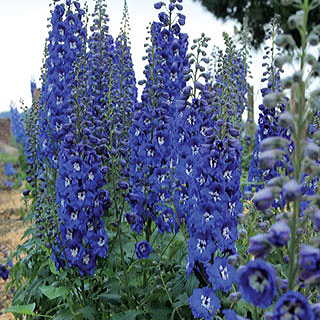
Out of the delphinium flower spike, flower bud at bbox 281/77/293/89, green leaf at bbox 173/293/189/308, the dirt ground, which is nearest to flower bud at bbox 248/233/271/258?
the delphinium flower spike

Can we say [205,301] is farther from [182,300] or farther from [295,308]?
[295,308]

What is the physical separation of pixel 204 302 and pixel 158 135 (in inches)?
58.5

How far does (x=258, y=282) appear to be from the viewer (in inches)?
81.3

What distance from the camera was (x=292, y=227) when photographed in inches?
83.2

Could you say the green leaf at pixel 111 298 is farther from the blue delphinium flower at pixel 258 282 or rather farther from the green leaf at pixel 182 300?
the blue delphinium flower at pixel 258 282

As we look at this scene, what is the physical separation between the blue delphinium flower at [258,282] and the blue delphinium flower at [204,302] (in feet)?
4.66

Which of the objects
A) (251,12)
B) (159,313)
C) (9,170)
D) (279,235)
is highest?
(251,12)

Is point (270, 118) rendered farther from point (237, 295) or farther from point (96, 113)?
point (237, 295)

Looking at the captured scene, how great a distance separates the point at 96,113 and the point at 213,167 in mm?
2087

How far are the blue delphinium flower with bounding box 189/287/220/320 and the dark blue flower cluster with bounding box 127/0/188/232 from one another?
2.78 feet

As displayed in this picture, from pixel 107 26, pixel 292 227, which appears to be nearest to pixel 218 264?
pixel 292 227

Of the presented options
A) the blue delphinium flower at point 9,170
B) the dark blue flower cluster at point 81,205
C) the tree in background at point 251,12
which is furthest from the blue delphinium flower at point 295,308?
the tree in background at point 251,12

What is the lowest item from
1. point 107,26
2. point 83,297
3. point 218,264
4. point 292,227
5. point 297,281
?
point 83,297

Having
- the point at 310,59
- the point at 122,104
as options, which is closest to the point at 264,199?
the point at 310,59
